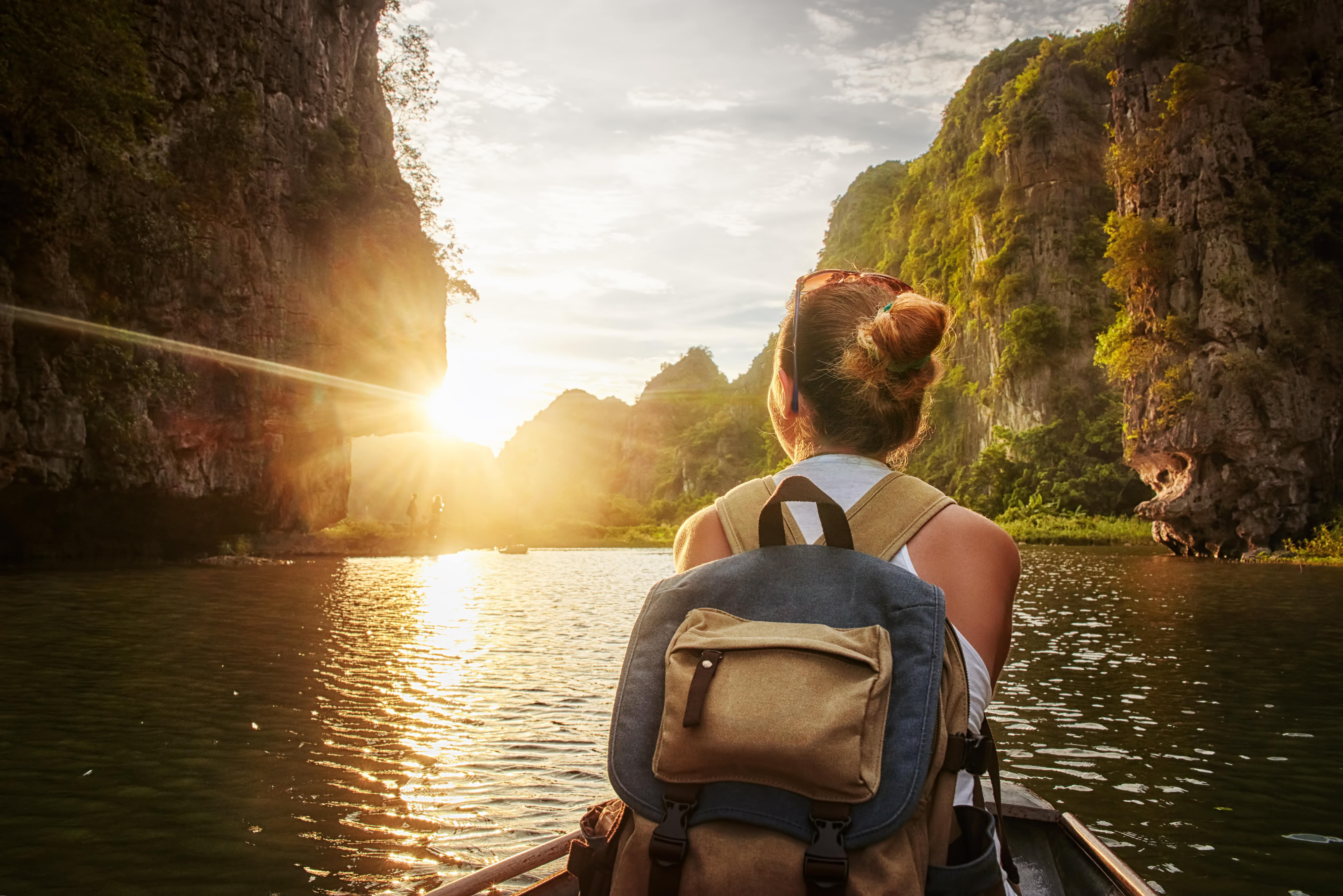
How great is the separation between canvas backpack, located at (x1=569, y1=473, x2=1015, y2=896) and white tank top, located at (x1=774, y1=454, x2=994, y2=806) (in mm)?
46

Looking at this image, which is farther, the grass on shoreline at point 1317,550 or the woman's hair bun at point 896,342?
the grass on shoreline at point 1317,550

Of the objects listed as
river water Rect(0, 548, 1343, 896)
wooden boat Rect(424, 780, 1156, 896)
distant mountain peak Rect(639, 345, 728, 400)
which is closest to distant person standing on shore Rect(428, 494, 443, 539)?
river water Rect(0, 548, 1343, 896)

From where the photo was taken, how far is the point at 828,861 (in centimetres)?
137

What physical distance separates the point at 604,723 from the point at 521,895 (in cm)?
547

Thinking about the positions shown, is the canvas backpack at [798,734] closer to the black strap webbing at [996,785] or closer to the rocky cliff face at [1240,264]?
the black strap webbing at [996,785]

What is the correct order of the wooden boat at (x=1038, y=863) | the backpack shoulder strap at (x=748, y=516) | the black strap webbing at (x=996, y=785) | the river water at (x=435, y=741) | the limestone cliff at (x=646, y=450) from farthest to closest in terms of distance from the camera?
the limestone cliff at (x=646, y=450)
the river water at (x=435, y=741)
the wooden boat at (x=1038, y=863)
the backpack shoulder strap at (x=748, y=516)
the black strap webbing at (x=996, y=785)

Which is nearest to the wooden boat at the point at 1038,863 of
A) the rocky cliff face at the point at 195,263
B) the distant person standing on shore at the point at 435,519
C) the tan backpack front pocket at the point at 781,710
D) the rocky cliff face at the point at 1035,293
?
the tan backpack front pocket at the point at 781,710

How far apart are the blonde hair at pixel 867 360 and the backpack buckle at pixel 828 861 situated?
2.66 feet

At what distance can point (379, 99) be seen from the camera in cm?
3509

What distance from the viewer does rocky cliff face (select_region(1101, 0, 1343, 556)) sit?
1044 inches

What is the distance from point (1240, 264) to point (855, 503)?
31913 mm

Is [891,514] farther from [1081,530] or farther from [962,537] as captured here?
[1081,530]

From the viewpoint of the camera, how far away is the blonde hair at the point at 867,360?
1.81 m

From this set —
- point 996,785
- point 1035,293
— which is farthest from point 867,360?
point 1035,293
